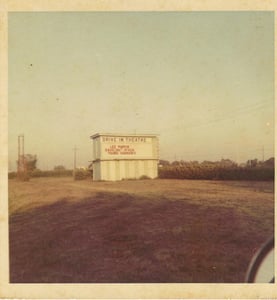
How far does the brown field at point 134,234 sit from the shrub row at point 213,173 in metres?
0.15

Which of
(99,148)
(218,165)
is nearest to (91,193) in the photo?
(99,148)

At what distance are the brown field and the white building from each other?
360 mm

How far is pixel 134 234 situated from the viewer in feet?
15.1

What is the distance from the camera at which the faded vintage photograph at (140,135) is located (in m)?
4.53

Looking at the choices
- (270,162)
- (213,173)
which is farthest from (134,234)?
(270,162)

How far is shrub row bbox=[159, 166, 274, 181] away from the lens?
15.6ft

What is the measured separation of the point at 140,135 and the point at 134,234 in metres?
1.31

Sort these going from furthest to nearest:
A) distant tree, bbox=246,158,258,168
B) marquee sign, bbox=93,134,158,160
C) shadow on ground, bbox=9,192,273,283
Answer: marquee sign, bbox=93,134,158,160 → distant tree, bbox=246,158,258,168 → shadow on ground, bbox=9,192,273,283

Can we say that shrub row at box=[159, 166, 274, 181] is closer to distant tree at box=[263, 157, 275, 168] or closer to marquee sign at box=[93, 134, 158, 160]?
distant tree at box=[263, 157, 275, 168]

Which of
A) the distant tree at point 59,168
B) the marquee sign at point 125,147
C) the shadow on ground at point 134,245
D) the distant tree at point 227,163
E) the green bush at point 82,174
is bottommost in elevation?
the shadow on ground at point 134,245

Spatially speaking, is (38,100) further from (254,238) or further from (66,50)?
(254,238)

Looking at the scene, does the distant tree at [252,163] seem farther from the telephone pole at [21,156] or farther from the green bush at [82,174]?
the telephone pole at [21,156]

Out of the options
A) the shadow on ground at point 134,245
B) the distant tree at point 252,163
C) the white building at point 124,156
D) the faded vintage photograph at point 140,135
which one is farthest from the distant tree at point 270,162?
the white building at point 124,156

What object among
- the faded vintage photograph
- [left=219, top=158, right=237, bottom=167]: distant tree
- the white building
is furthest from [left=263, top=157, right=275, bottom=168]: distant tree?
the white building
